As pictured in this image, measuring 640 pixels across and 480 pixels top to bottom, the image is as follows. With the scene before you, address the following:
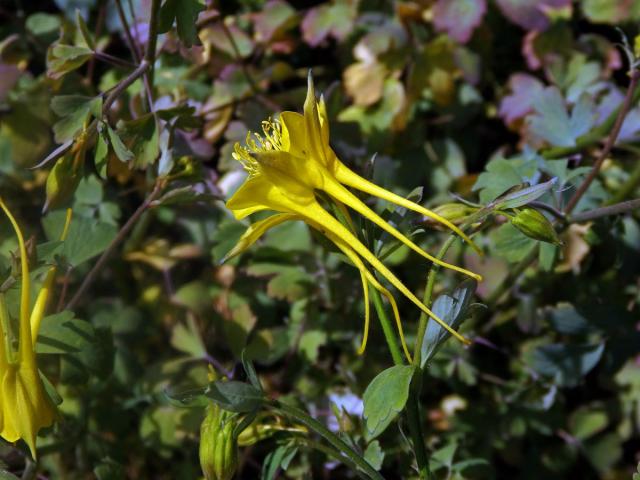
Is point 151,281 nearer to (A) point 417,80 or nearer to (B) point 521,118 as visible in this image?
(A) point 417,80

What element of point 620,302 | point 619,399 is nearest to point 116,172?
point 620,302

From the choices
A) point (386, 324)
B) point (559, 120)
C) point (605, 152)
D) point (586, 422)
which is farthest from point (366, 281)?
point (586, 422)

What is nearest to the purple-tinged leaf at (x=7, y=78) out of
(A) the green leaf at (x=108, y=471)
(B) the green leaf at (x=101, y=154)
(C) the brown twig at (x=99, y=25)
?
(C) the brown twig at (x=99, y=25)

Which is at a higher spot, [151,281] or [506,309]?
[151,281]

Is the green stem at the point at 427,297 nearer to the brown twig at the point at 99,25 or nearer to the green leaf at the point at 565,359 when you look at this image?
the green leaf at the point at 565,359

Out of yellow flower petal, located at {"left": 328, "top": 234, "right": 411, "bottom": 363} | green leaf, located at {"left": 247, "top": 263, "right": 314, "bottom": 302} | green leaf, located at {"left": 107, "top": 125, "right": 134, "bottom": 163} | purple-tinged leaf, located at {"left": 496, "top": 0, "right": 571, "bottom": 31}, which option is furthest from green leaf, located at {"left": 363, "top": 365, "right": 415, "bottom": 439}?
purple-tinged leaf, located at {"left": 496, "top": 0, "right": 571, "bottom": 31}

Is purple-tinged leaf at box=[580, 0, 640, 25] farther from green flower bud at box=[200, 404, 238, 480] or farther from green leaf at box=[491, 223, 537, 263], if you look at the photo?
green flower bud at box=[200, 404, 238, 480]
